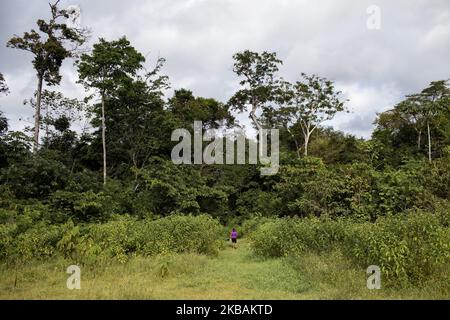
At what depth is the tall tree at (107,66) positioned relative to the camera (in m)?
21.0

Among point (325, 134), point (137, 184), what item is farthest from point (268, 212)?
point (325, 134)

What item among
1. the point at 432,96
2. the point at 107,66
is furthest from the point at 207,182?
the point at 432,96

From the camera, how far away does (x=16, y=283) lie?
344 inches

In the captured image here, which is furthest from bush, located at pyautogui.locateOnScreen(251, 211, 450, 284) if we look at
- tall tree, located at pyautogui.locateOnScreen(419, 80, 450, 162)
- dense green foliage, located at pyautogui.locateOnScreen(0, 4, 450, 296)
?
tall tree, located at pyautogui.locateOnScreen(419, 80, 450, 162)

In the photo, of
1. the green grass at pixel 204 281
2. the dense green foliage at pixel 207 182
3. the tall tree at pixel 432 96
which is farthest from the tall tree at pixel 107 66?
the tall tree at pixel 432 96

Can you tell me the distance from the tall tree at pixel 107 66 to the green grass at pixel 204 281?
11732mm

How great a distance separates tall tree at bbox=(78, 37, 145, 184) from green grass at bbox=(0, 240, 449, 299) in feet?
38.5

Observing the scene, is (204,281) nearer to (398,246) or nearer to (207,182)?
(398,246)

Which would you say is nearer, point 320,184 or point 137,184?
point 320,184

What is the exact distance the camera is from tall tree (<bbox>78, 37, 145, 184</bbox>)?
68.9ft

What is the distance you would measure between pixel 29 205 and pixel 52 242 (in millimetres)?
5414

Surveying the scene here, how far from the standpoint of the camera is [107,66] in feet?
70.4
